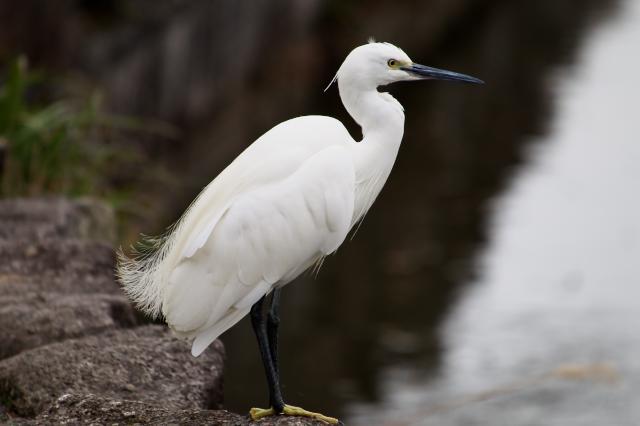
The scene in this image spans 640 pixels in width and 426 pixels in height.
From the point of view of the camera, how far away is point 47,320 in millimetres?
3988

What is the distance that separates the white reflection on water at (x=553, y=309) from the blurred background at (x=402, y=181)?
0.06 ft

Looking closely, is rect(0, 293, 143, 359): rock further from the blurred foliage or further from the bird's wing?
the blurred foliage

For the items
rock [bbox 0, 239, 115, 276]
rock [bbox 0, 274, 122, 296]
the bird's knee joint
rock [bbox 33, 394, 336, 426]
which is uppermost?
rock [bbox 0, 239, 115, 276]

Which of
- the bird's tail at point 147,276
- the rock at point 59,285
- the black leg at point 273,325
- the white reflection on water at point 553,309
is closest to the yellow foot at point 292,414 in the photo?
the black leg at point 273,325

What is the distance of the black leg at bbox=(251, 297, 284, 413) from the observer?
3506mm

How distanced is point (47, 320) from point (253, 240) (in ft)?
2.92

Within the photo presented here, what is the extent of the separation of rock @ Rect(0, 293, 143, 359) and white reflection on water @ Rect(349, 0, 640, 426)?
3.41 meters

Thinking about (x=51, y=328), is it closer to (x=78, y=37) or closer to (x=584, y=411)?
(x=584, y=411)

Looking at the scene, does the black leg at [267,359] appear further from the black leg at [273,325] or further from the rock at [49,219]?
the rock at [49,219]

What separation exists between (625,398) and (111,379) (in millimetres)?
4689

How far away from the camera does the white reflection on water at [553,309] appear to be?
292 inches

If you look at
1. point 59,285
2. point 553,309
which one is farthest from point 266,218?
point 553,309

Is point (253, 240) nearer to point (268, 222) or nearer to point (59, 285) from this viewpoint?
point (268, 222)

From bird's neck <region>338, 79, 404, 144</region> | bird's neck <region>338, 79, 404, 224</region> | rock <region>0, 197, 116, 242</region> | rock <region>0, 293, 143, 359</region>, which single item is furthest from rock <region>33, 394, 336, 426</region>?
rock <region>0, 197, 116, 242</region>
